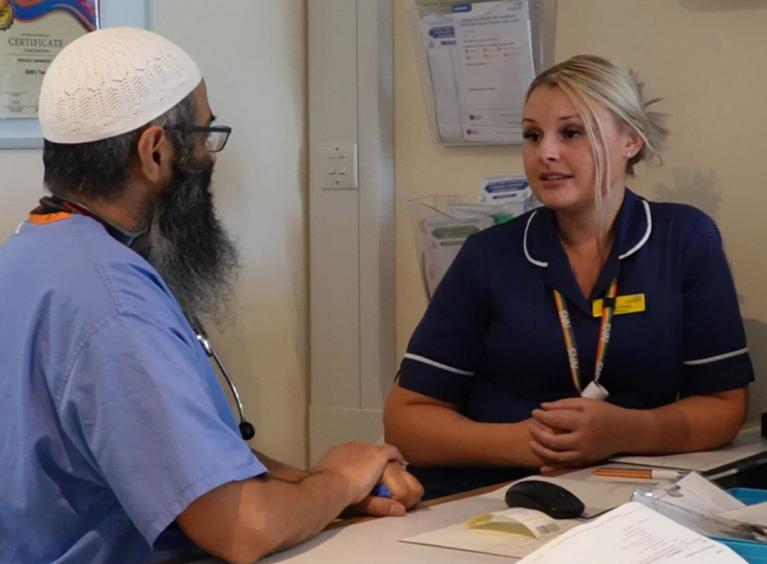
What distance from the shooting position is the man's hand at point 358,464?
158 centimetres

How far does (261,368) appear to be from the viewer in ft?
9.71

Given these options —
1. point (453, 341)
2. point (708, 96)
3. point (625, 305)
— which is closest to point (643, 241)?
point (625, 305)

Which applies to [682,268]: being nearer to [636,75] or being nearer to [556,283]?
[556,283]

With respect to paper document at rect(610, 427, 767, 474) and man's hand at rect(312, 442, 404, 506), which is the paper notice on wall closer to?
paper document at rect(610, 427, 767, 474)

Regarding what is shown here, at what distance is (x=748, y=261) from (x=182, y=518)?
1.63 meters

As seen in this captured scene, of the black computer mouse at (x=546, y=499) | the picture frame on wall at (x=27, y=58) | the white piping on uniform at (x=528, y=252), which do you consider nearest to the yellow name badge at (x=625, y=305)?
the white piping on uniform at (x=528, y=252)

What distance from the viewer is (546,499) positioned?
5.12 ft

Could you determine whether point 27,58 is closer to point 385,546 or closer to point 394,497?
point 394,497

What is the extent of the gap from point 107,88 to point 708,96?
1.49 metres

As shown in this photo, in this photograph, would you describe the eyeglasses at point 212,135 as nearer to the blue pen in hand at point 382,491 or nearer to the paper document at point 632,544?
the blue pen in hand at point 382,491

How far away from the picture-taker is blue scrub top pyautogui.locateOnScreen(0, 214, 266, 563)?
133 cm

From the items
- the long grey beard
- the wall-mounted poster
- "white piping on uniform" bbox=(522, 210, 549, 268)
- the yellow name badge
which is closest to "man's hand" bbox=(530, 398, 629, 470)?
the yellow name badge

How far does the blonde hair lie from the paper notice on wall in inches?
17.5

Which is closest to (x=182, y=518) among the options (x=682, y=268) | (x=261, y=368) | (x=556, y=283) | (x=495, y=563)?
(x=495, y=563)
